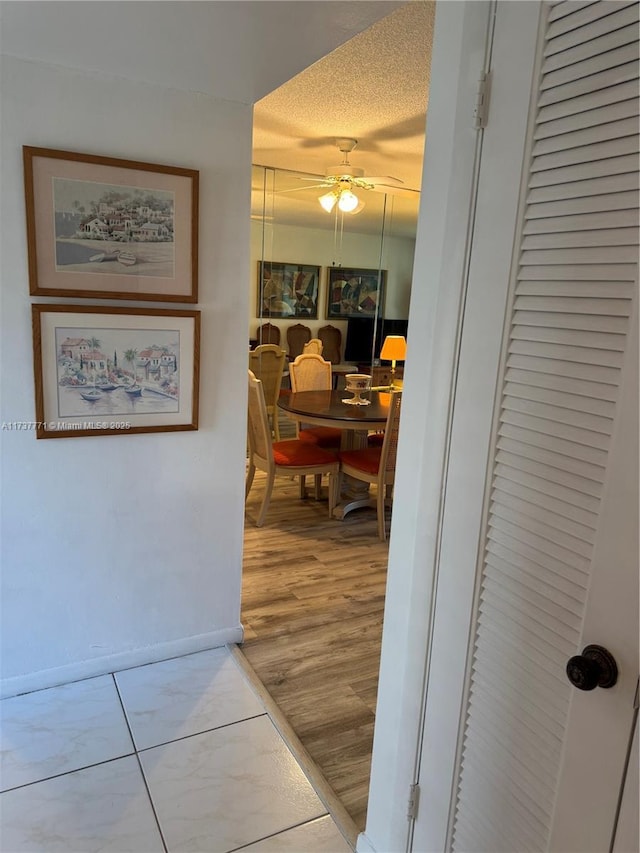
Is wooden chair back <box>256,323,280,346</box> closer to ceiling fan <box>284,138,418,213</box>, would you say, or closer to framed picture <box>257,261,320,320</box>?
framed picture <box>257,261,320,320</box>

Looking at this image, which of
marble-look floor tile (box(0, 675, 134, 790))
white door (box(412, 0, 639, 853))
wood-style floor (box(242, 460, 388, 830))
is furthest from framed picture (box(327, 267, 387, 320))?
white door (box(412, 0, 639, 853))

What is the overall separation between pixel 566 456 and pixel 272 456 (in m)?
3.00

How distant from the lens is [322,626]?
273 cm

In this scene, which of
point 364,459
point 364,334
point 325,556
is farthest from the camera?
point 364,334

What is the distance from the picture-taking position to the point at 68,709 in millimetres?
2072

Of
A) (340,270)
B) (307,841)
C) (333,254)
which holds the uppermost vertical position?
(333,254)

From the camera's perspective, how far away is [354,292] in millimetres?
6312

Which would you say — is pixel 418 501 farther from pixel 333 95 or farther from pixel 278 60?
pixel 333 95

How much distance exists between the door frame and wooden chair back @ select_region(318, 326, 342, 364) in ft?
17.4

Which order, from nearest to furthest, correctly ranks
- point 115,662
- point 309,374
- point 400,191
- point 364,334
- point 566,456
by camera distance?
point 566,456, point 115,662, point 400,191, point 309,374, point 364,334

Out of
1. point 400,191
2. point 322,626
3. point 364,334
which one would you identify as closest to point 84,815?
point 322,626

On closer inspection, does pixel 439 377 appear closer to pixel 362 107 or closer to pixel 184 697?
pixel 184 697

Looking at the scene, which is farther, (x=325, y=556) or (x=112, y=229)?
(x=325, y=556)

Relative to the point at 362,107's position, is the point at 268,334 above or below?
below
